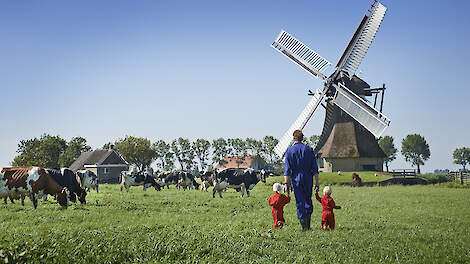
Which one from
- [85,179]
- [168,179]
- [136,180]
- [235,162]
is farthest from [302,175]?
[235,162]

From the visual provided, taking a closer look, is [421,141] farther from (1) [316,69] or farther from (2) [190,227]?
(2) [190,227]

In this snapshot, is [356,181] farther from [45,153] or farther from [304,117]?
[45,153]

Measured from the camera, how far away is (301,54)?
36562 mm

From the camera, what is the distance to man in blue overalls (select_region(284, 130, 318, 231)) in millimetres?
9555

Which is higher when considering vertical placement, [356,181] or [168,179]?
[168,179]

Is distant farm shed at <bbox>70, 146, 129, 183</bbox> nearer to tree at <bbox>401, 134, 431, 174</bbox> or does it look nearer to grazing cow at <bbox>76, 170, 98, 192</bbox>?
grazing cow at <bbox>76, 170, 98, 192</bbox>

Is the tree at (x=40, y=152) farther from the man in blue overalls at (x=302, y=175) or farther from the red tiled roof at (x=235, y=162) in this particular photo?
the man in blue overalls at (x=302, y=175)

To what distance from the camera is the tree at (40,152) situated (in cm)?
7138

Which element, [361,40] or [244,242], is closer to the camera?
[244,242]

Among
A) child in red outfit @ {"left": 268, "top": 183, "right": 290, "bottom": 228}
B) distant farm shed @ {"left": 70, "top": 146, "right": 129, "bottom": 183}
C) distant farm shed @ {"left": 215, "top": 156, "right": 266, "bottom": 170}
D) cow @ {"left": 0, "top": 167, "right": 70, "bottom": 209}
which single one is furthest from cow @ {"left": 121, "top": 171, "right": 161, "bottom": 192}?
distant farm shed @ {"left": 215, "top": 156, "right": 266, "bottom": 170}

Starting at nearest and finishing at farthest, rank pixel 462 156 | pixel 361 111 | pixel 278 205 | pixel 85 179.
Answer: pixel 278 205
pixel 85 179
pixel 361 111
pixel 462 156

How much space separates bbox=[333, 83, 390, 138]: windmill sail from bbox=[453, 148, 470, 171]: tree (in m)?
118

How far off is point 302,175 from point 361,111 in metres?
24.6

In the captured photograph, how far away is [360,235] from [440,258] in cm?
202
